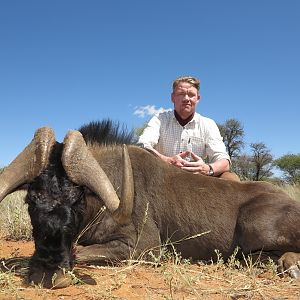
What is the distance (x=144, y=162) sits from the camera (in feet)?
18.1

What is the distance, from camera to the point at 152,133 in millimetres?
6684

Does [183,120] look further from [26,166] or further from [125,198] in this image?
[26,166]

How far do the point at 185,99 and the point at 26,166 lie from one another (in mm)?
3035

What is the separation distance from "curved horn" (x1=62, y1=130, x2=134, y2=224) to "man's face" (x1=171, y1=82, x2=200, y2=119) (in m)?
2.57

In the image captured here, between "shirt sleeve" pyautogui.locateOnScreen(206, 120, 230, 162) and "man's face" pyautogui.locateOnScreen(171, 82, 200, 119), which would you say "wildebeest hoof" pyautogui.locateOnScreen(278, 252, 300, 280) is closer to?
"shirt sleeve" pyautogui.locateOnScreen(206, 120, 230, 162)

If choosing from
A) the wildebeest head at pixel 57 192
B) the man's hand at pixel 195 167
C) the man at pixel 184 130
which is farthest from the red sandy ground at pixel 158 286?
the man at pixel 184 130

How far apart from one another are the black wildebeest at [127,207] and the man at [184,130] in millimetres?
1004

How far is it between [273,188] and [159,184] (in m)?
1.38

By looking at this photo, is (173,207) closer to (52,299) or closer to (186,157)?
(186,157)

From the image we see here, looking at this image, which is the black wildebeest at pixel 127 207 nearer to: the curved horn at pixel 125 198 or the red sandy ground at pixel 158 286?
the curved horn at pixel 125 198

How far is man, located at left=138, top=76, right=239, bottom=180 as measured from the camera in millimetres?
6680

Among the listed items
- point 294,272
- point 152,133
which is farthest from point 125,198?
point 152,133

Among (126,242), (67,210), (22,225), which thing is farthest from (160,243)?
(22,225)

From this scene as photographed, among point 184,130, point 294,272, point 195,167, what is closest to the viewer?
point 294,272
